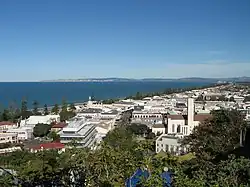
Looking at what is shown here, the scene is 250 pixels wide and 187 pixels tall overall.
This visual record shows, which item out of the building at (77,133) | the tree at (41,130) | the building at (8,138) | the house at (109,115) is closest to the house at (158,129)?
the building at (77,133)

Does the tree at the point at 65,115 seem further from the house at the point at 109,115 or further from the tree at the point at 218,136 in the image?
the tree at the point at 218,136

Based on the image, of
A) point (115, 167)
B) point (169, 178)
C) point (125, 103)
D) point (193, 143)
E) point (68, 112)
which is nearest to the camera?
point (169, 178)

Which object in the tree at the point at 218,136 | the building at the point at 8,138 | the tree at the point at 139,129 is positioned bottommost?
the building at the point at 8,138

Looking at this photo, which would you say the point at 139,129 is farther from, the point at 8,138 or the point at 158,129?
the point at 8,138

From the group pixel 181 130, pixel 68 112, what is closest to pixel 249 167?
pixel 181 130

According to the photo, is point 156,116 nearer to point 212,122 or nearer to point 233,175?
point 212,122

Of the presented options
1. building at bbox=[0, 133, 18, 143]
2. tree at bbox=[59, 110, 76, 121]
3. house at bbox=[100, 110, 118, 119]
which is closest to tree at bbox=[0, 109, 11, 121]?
tree at bbox=[59, 110, 76, 121]

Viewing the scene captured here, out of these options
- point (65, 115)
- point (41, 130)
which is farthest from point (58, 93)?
point (41, 130)

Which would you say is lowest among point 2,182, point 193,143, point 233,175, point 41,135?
point 41,135
